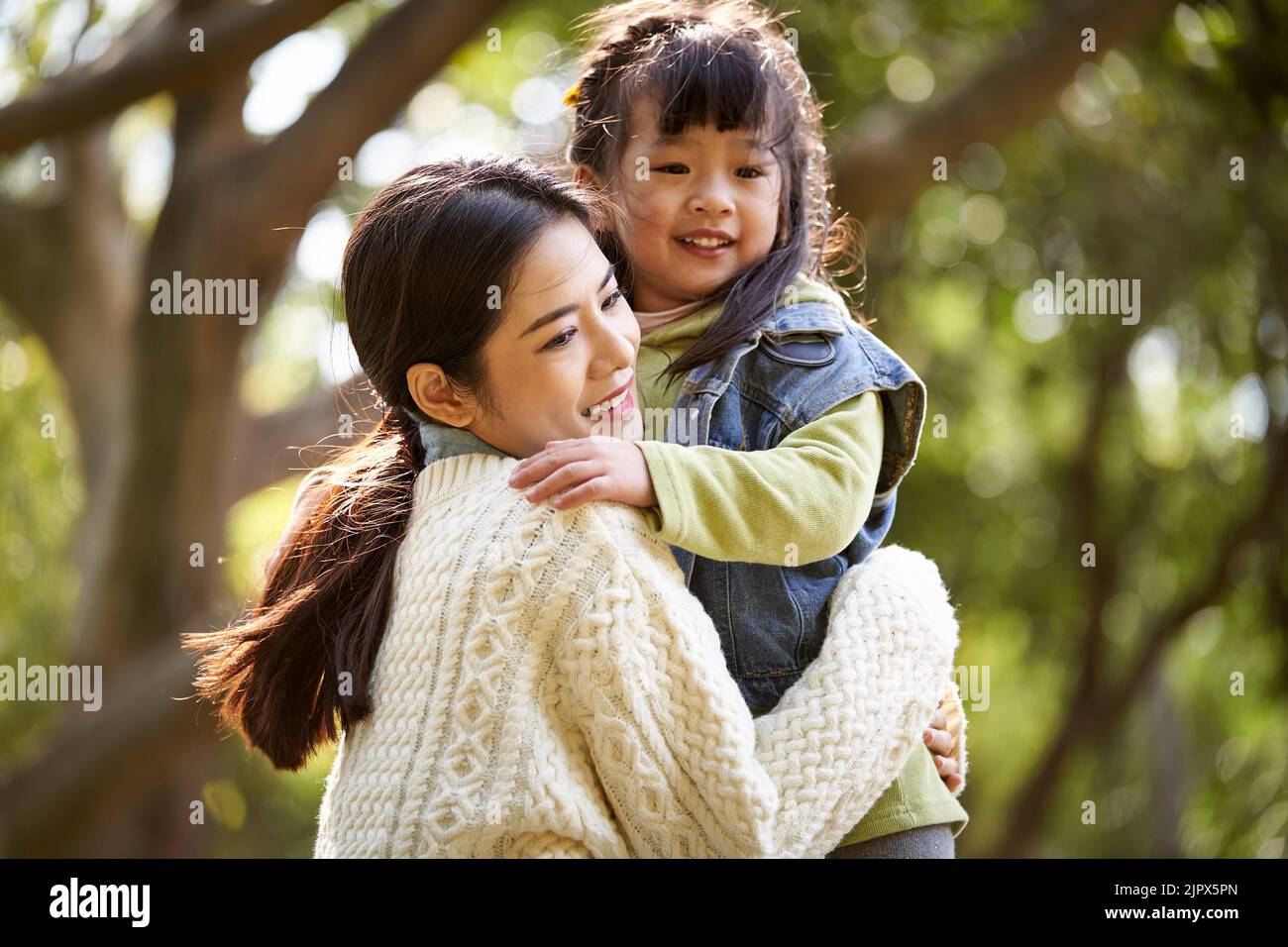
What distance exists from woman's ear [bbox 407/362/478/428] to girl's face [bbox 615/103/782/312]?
43 centimetres

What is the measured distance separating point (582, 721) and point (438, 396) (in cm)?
56

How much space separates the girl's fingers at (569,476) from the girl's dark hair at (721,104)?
1.36ft

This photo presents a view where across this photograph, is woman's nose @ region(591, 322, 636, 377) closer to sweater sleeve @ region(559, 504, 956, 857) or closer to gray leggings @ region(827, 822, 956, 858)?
sweater sleeve @ region(559, 504, 956, 857)

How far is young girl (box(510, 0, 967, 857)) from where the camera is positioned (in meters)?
2.04

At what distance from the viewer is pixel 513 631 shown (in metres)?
1.94

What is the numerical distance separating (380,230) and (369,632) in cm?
60

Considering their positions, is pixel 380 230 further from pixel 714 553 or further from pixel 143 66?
pixel 143 66

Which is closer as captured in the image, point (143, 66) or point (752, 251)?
point (752, 251)

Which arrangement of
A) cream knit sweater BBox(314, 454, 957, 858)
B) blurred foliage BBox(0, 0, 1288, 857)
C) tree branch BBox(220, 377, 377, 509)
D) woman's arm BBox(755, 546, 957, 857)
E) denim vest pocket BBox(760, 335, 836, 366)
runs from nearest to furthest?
cream knit sweater BBox(314, 454, 957, 858) < woman's arm BBox(755, 546, 957, 857) < denim vest pocket BBox(760, 335, 836, 366) < blurred foliage BBox(0, 0, 1288, 857) < tree branch BBox(220, 377, 377, 509)

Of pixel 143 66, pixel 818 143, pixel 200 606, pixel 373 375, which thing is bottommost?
pixel 200 606

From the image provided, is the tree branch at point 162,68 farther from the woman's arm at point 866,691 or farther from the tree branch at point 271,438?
the woman's arm at point 866,691

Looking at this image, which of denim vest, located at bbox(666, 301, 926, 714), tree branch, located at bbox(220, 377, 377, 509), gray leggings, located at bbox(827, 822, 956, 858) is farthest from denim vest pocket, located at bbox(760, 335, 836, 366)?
tree branch, located at bbox(220, 377, 377, 509)
